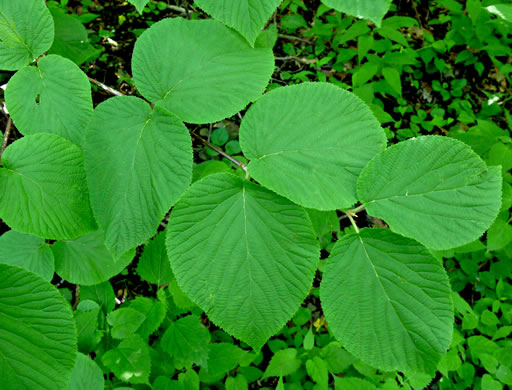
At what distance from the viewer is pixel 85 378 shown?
140 cm

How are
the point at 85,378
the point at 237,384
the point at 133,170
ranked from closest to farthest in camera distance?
the point at 133,170 < the point at 85,378 < the point at 237,384

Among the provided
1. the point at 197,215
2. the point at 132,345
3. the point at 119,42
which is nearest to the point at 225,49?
the point at 197,215

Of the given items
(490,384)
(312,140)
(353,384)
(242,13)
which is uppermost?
(242,13)

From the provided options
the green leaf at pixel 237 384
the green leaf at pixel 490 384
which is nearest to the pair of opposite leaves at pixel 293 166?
the green leaf at pixel 237 384

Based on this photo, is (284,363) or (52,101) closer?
(52,101)

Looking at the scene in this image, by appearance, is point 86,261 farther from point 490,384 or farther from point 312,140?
point 490,384

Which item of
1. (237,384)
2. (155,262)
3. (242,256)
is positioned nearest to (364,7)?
(242,256)

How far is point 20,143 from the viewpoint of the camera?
42.2 inches

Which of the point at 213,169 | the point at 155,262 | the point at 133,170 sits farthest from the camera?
the point at 155,262

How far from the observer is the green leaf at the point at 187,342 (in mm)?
1697

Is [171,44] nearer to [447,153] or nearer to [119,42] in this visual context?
[447,153]

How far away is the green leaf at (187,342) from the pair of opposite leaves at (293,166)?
35.1 inches

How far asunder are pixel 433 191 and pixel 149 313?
4.55ft

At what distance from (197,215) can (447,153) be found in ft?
2.23
